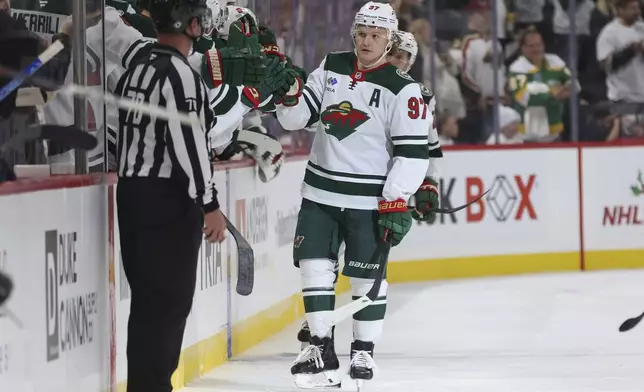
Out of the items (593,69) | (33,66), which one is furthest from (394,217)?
(593,69)

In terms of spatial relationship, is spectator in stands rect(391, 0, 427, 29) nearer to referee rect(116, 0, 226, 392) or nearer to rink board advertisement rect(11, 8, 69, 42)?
rink board advertisement rect(11, 8, 69, 42)

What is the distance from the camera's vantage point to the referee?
142 inches

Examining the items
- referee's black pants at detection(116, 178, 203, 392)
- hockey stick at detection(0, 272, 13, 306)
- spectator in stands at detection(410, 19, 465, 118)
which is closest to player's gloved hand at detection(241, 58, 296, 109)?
referee's black pants at detection(116, 178, 203, 392)

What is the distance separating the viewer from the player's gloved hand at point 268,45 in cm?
484

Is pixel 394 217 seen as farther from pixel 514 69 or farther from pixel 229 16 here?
pixel 514 69

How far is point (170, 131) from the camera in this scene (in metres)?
3.61

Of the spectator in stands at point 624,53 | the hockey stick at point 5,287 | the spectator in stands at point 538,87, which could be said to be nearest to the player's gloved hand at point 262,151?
the hockey stick at point 5,287

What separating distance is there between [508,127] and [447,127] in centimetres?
42

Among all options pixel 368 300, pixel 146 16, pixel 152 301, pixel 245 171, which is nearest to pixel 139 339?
pixel 152 301

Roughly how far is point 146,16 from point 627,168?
204 inches

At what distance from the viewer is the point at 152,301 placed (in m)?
3.63

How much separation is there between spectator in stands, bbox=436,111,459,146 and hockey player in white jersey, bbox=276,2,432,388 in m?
4.48

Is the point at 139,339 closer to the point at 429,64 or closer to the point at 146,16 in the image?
the point at 146,16

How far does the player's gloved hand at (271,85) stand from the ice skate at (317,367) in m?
0.84
